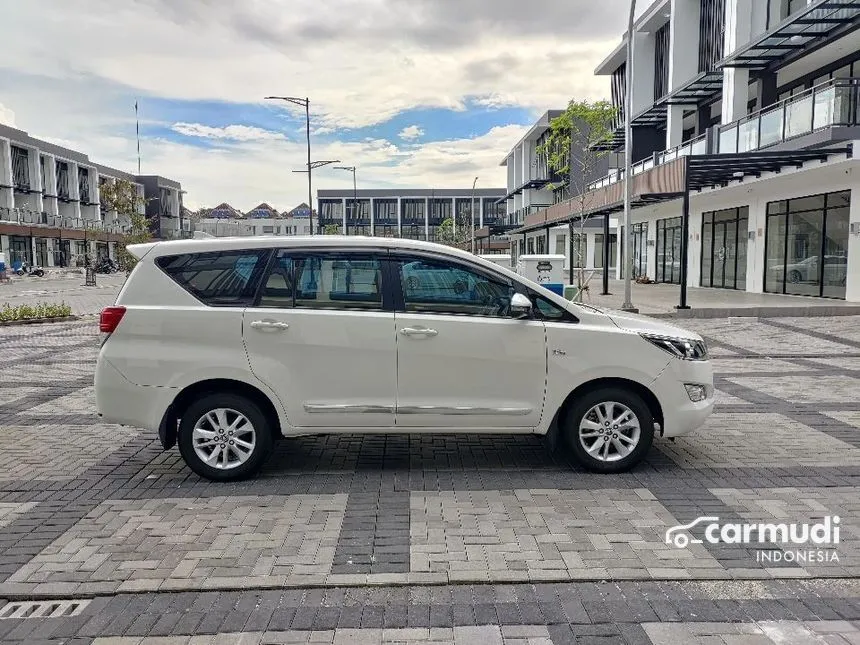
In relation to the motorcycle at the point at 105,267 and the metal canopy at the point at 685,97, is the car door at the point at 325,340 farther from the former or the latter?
the motorcycle at the point at 105,267

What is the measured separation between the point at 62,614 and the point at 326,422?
218 centimetres

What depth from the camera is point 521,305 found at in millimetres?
4906

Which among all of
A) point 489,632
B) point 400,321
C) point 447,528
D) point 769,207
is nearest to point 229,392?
point 400,321

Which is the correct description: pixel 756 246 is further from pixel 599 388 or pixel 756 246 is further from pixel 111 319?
pixel 111 319

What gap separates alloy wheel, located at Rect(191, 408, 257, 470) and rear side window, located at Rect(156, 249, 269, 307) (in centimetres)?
86

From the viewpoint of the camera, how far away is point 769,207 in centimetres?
2242

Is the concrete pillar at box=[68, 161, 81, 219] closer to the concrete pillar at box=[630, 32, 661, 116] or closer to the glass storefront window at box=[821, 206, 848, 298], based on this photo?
the concrete pillar at box=[630, 32, 661, 116]

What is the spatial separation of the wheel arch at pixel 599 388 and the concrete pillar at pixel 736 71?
2165cm

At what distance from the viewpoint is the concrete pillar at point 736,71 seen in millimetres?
23609

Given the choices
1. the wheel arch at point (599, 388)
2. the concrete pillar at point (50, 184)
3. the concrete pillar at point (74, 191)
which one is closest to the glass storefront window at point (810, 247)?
the wheel arch at point (599, 388)

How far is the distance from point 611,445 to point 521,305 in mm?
1373

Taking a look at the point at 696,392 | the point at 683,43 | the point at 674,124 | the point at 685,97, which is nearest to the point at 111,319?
the point at 696,392

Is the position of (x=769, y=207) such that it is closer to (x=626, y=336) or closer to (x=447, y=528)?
(x=626, y=336)

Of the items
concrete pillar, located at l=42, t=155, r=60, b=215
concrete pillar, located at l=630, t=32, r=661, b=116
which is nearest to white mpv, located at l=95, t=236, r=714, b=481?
concrete pillar, located at l=630, t=32, r=661, b=116
